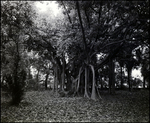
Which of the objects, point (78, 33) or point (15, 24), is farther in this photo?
point (78, 33)

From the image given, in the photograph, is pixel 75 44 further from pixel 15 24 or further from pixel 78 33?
pixel 15 24

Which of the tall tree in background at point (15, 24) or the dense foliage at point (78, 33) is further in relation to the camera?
the dense foliage at point (78, 33)

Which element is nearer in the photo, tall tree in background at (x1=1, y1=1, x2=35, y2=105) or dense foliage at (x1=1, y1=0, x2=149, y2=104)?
tall tree in background at (x1=1, y1=1, x2=35, y2=105)

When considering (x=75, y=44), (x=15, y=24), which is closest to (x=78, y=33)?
(x=75, y=44)

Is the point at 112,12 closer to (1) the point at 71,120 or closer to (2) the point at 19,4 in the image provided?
(2) the point at 19,4

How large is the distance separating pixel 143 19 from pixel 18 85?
7.85 m

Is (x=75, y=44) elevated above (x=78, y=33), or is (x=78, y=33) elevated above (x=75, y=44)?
(x=78, y=33)

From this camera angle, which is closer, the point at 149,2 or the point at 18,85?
the point at 149,2

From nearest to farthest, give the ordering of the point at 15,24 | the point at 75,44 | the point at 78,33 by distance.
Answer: the point at 15,24 < the point at 78,33 < the point at 75,44

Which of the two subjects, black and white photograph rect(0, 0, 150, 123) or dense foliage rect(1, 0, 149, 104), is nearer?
black and white photograph rect(0, 0, 150, 123)

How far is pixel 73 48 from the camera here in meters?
16.0

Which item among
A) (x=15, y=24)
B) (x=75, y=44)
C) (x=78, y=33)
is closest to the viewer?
(x=15, y=24)

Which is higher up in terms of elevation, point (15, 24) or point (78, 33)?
point (78, 33)

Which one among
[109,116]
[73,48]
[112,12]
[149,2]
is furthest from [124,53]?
[109,116]
